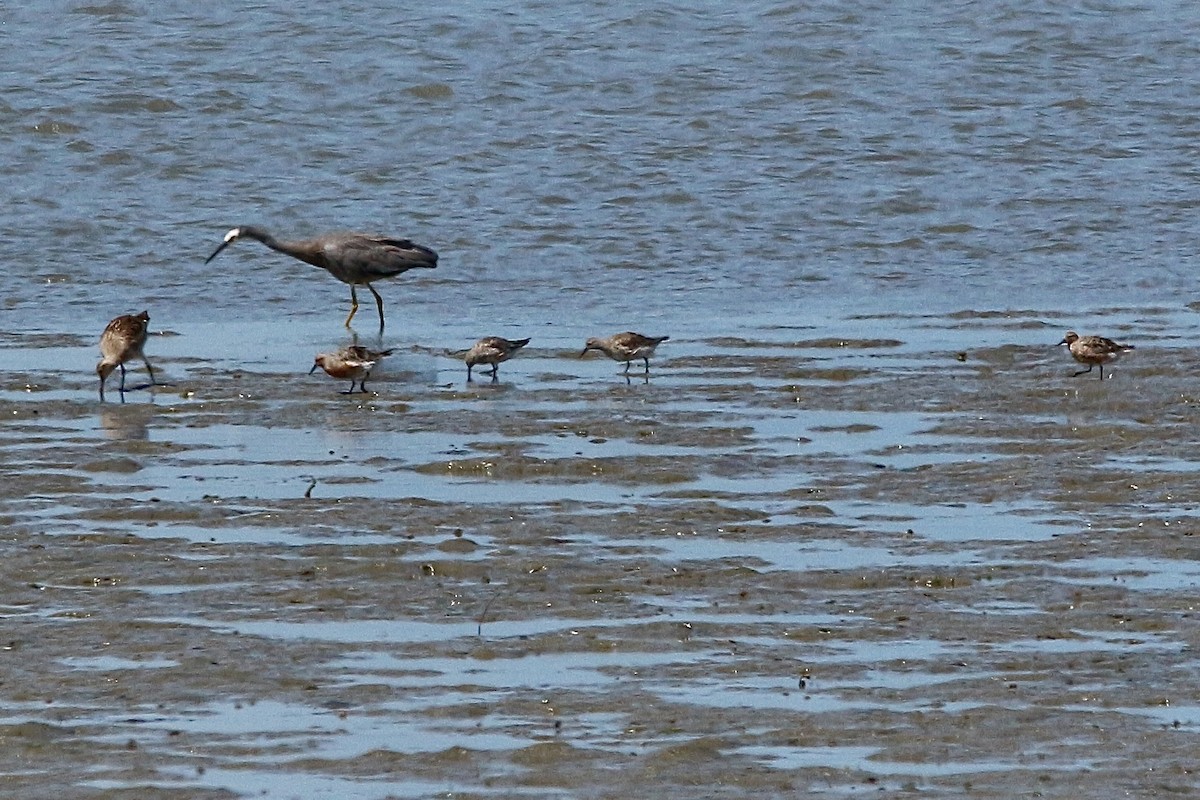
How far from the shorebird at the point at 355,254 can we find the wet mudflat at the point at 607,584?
327cm

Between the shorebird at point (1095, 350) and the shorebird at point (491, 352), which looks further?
the shorebird at point (491, 352)

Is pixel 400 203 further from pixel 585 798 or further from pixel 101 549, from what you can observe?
pixel 585 798

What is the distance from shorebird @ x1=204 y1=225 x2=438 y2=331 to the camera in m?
16.9

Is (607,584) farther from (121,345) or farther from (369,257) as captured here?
(369,257)

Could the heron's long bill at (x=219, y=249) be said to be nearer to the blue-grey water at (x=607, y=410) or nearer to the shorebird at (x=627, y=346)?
the blue-grey water at (x=607, y=410)

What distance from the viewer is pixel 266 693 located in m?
7.61

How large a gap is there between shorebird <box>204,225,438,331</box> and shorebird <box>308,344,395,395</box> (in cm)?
327

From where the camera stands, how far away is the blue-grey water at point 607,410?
7.31 m

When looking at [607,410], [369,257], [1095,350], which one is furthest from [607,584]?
[369,257]

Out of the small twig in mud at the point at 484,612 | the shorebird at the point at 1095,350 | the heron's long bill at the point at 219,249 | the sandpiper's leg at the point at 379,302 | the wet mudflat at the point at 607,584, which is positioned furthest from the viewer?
the heron's long bill at the point at 219,249

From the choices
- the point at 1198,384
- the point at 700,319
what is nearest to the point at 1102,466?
the point at 1198,384

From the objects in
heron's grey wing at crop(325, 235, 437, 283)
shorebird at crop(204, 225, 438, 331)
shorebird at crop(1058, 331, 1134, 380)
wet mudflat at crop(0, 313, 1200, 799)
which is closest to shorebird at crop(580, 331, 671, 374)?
wet mudflat at crop(0, 313, 1200, 799)

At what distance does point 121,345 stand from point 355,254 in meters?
3.91

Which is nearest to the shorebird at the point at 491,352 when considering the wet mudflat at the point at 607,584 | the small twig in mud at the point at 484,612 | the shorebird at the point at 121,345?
the wet mudflat at the point at 607,584
